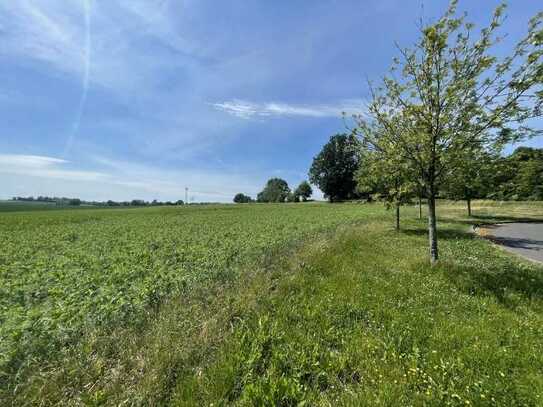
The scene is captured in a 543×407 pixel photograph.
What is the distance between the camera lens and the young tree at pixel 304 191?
378 feet

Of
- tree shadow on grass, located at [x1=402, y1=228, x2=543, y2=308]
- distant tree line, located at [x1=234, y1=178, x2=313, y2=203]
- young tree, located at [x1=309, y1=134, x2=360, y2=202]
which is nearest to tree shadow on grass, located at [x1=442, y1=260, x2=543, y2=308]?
tree shadow on grass, located at [x1=402, y1=228, x2=543, y2=308]

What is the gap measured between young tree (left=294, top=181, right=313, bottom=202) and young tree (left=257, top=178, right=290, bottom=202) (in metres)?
12.0

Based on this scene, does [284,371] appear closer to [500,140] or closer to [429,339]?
[429,339]

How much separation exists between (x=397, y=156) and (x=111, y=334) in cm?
801

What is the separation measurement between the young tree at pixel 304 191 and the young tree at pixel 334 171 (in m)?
41.7

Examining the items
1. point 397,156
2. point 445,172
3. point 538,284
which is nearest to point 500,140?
point 445,172

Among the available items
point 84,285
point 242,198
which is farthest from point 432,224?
point 242,198

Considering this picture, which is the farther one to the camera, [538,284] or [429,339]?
[538,284]

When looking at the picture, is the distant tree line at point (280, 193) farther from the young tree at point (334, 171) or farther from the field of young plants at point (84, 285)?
the field of young plants at point (84, 285)

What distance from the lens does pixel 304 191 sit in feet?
379

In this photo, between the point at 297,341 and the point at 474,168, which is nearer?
the point at 297,341

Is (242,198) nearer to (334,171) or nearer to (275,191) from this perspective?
(275,191)

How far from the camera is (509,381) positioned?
2793 mm

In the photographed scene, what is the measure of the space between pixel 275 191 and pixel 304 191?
83.6 feet
